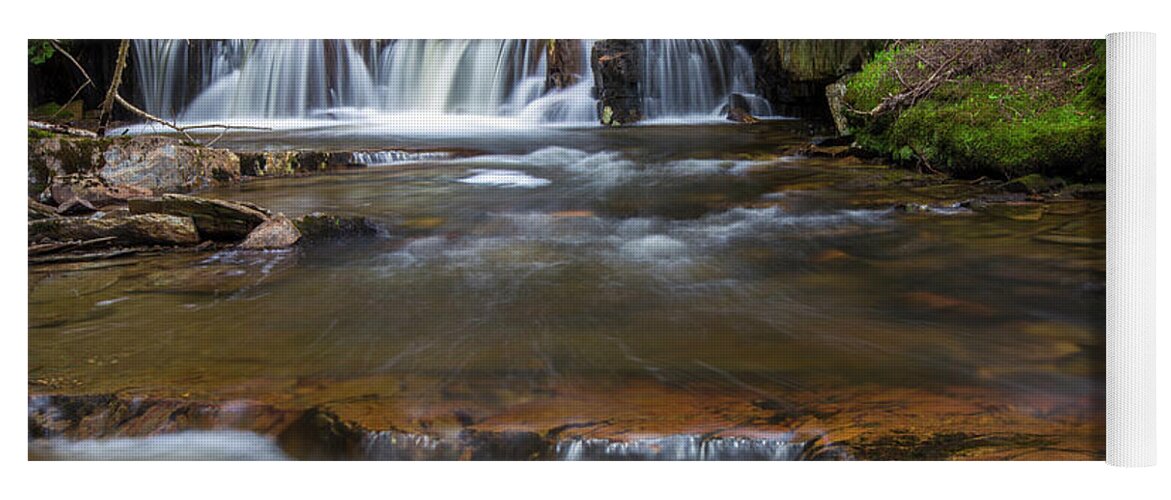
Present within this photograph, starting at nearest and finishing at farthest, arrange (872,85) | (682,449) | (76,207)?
1. (682,449)
2. (76,207)
3. (872,85)

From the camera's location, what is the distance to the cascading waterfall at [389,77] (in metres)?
3.26

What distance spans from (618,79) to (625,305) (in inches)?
36.9

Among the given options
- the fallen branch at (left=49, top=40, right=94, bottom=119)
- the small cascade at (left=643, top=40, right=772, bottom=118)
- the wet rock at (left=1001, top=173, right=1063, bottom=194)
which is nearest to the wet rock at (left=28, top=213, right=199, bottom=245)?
the fallen branch at (left=49, top=40, right=94, bottom=119)

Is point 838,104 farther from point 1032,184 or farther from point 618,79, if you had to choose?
point 618,79

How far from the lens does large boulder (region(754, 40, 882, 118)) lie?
3.35 metres

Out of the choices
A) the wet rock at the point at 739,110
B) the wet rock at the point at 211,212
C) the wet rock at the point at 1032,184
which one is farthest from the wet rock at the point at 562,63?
the wet rock at the point at 1032,184

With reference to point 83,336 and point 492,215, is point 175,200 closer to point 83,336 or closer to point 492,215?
point 83,336

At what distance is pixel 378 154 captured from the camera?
3.37 meters

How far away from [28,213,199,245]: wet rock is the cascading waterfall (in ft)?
1.44

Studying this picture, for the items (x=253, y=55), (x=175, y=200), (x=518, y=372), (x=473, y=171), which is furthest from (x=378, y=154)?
(x=518, y=372)

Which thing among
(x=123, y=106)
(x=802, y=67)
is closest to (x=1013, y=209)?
(x=802, y=67)

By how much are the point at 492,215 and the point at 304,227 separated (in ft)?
2.55

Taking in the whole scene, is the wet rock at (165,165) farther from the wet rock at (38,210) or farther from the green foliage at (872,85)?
the green foliage at (872,85)

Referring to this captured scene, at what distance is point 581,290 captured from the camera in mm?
3301
